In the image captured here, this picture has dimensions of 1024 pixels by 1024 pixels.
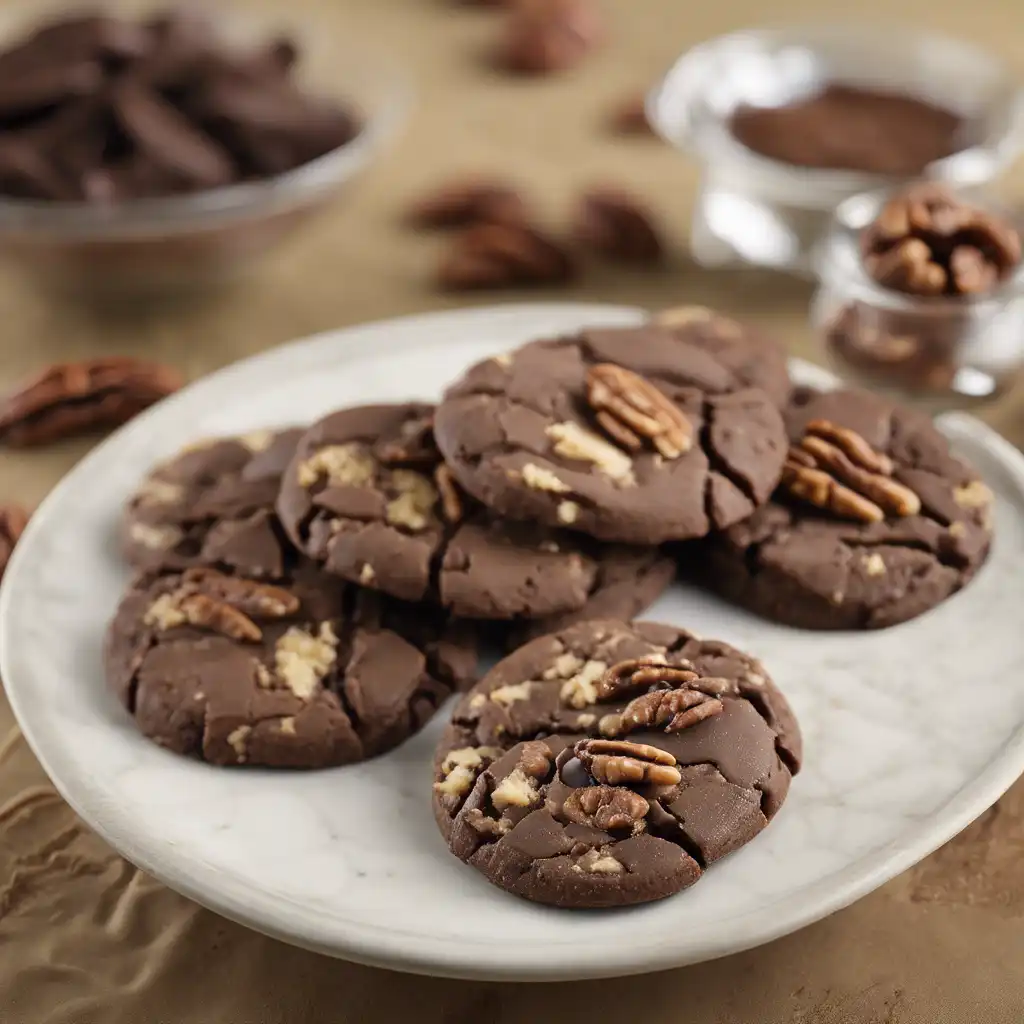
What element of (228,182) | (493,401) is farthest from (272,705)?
(228,182)

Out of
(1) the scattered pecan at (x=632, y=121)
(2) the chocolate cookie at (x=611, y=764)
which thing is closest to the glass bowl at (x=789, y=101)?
(1) the scattered pecan at (x=632, y=121)

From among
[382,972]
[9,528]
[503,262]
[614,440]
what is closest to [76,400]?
[9,528]

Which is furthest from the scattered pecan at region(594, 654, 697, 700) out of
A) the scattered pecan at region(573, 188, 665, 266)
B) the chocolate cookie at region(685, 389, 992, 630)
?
the scattered pecan at region(573, 188, 665, 266)

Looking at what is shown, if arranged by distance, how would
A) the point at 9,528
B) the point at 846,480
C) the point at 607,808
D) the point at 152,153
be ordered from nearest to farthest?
1. the point at 607,808
2. the point at 846,480
3. the point at 9,528
4. the point at 152,153

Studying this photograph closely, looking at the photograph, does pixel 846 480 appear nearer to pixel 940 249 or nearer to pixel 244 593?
pixel 940 249

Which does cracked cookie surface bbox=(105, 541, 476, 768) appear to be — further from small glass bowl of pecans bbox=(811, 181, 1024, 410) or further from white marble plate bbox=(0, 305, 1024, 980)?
small glass bowl of pecans bbox=(811, 181, 1024, 410)

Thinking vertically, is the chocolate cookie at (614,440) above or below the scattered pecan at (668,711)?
above

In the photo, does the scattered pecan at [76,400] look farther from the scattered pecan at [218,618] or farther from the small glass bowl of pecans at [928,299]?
the small glass bowl of pecans at [928,299]
